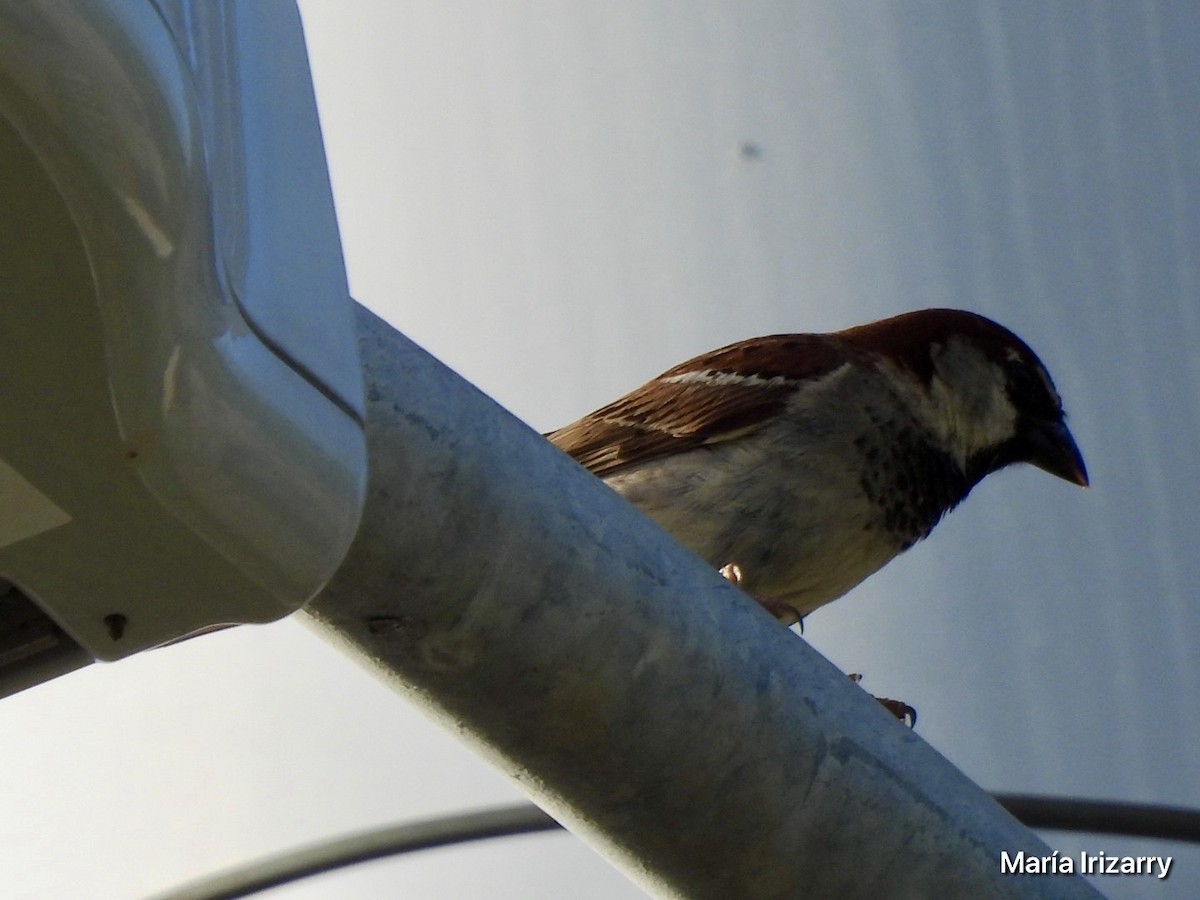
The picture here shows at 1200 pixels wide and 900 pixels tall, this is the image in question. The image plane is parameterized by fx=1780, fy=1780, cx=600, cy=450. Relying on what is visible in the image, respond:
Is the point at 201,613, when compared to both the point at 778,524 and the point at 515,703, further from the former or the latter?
the point at 778,524

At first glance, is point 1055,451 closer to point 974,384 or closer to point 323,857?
point 974,384

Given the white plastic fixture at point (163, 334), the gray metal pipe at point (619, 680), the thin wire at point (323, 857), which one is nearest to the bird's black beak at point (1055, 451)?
the thin wire at point (323, 857)

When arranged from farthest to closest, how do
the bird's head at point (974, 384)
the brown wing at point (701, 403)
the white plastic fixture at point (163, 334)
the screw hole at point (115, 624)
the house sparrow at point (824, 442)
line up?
the bird's head at point (974, 384), the brown wing at point (701, 403), the house sparrow at point (824, 442), the screw hole at point (115, 624), the white plastic fixture at point (163, 334)

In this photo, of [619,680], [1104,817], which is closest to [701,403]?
[1104,817]

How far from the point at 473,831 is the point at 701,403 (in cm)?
103

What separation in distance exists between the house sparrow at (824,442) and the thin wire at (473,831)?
551 mm

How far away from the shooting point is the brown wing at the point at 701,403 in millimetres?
3033

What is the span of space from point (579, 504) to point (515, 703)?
14 centimetres

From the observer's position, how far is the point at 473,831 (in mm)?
2299

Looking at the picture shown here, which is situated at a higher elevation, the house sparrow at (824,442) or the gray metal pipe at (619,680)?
the gray metal pipe at (619,680)

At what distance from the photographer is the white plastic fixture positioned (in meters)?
0.63

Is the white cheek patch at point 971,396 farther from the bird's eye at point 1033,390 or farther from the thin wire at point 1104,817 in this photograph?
the thin wire at point 1104,817

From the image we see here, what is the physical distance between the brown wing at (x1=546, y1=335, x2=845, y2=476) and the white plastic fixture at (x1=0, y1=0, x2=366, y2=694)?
7.17ft

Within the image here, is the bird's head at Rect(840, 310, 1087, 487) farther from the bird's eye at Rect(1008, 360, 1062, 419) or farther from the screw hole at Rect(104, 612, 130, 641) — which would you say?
the screw hole at Rect(104, 612, 130, 641)
